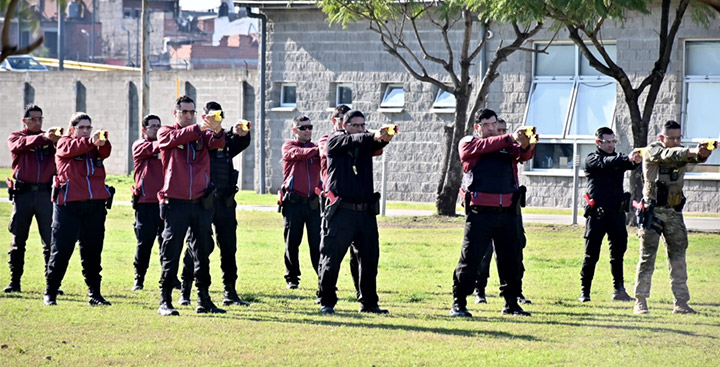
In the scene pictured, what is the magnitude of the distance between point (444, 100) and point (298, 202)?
16342mm

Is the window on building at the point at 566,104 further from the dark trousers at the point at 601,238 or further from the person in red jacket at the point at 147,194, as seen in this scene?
the person in red jacket at the point at 147,194

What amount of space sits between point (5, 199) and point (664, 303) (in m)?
22.2

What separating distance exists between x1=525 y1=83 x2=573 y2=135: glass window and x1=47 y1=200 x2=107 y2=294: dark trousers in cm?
1772

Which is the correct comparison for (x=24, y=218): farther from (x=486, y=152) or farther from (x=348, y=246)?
(x=486, y=152)

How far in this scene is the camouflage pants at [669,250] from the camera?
465 inches

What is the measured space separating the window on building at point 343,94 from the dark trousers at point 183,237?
20147 millimetres

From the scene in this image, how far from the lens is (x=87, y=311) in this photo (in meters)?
11.9

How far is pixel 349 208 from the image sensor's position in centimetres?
1160

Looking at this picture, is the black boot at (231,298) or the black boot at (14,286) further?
the black boot at (14,286)

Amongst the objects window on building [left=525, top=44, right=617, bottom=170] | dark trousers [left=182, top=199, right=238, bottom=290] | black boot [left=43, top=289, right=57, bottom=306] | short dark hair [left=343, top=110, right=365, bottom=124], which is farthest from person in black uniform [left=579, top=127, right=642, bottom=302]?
window on building [left=525, top=44, right=617, bottom=170]

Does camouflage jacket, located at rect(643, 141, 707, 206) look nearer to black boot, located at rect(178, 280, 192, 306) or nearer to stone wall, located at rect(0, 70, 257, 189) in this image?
black boot, located at rect(178, 280, 192, 306)

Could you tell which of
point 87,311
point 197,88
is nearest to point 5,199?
point 197,88

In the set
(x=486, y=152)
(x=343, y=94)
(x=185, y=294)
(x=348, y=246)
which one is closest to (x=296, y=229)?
(x=185, y=294)

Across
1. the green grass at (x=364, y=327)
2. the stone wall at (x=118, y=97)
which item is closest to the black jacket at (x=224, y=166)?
the green grass at (x=364, y=327)
